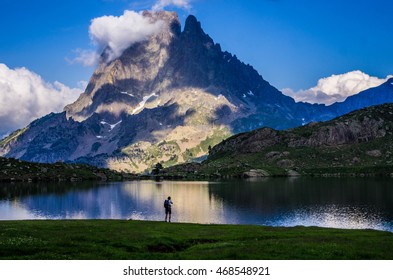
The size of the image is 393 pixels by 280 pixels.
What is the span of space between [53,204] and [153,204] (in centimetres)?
4065

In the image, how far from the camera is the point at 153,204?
17562 centimetres

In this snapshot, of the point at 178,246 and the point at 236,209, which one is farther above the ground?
the point at 178,246

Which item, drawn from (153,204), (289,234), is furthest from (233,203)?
(289,234)

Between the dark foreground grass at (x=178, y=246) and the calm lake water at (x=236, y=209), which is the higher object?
the dark foreground grass at (x=178, y=246)

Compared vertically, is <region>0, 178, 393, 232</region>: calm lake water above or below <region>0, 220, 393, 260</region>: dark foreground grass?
below

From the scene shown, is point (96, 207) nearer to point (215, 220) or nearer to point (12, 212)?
point (12, 212)

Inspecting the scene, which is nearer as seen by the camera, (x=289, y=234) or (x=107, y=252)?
(x=107, y=252)

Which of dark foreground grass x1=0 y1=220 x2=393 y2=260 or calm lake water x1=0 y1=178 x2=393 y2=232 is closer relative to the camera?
dark foreground grass x1=0 y1=220 x2=393 y2=260

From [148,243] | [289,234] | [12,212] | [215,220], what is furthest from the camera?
[12,212]

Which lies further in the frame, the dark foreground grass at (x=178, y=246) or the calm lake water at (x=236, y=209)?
the calm lake water at (x=236, y=209)

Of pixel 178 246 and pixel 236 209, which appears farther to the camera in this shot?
pixel 236 209

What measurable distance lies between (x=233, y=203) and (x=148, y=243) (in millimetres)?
120715
